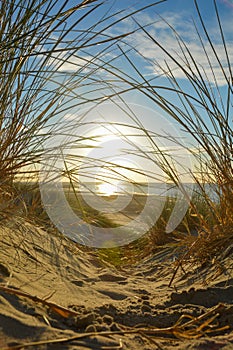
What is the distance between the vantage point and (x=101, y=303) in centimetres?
146

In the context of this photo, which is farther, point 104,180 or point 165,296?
point 104,180

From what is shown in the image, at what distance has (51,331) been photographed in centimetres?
98

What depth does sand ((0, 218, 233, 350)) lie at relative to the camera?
3.19ft

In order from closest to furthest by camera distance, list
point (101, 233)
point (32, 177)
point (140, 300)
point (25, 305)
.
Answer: point (25, 305)
point (140, 300)
point (32, 177)
point (101, 233)

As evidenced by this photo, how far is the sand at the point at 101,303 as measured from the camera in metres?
0.97

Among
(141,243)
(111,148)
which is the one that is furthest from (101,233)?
(111,148)

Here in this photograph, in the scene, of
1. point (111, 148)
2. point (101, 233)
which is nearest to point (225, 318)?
point (111, 148)

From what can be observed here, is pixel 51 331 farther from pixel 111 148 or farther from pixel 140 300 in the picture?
pixel 111 148

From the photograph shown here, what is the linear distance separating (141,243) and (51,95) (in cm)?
210

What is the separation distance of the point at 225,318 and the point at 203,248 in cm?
67

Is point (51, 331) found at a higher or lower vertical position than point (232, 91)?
lower

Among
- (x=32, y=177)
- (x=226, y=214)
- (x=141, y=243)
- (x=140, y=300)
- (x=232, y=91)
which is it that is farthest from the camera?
(x=141, y=243)

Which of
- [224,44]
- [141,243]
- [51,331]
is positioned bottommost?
[51,331]

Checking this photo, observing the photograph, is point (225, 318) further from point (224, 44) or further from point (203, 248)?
point (224, 44)
